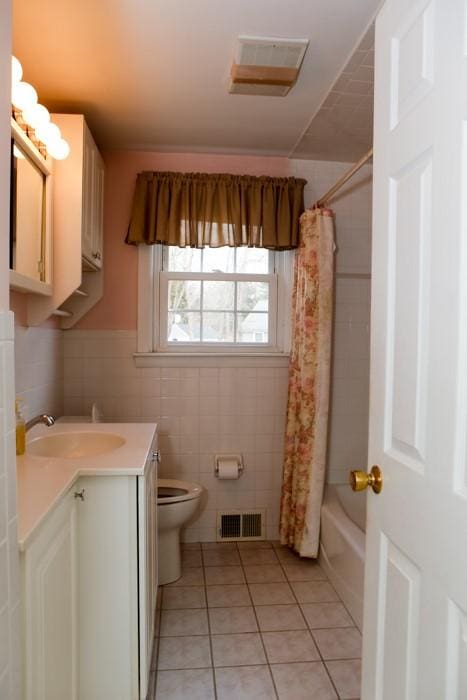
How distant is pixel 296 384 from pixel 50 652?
1810 mm

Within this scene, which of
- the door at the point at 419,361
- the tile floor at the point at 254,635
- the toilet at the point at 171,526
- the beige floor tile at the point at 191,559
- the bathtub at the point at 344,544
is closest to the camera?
the door at the point at 419,361

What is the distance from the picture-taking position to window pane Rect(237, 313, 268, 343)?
2984 mm

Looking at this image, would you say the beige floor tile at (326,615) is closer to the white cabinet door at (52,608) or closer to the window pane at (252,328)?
the white cabinet door at (52,608)

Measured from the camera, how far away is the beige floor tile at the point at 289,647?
1880 millimetres

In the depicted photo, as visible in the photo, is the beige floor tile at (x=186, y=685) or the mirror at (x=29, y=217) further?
the beige floor tile at (x=186, y=685)

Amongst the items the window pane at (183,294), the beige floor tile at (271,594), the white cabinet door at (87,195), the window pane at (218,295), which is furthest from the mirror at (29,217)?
the beige floor tile at (271,594)

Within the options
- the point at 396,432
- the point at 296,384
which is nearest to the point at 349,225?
the point at 296,384

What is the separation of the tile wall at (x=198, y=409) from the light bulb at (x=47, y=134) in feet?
4.27

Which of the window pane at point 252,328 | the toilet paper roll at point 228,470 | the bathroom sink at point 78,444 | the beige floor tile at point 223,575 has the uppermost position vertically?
the window pane at point 252,328

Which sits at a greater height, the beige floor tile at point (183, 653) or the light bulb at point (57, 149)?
the light bulb at point (57, 149)

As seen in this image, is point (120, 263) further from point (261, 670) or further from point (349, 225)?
point (261, 670)

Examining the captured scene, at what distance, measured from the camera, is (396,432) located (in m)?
1.00

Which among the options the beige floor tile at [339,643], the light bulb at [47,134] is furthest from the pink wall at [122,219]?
the beige floor tile at [339,643]

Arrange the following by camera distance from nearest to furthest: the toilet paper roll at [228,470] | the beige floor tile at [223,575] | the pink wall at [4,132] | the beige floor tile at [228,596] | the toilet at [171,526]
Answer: the pink wall at [4,132] < the beige floor tile at [228,596] < the toilet at [171,526] < the beige floor tile at [223,575] < the toilet paper roll at [228,470]
